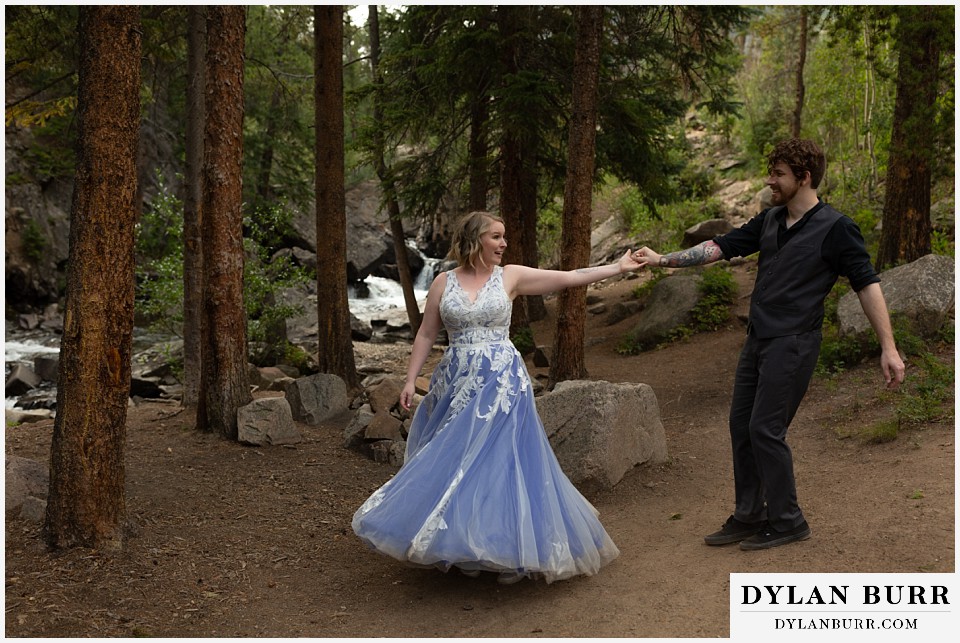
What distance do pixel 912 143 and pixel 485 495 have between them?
856cm

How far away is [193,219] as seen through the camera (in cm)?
1069

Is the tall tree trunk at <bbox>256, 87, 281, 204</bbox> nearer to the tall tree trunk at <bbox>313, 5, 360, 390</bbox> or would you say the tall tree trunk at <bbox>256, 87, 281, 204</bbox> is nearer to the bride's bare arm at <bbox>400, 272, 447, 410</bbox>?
the tall tree trunk at <bbox>313, 5, 360, 390</bbox>

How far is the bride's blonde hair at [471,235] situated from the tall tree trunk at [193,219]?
6.08 meters

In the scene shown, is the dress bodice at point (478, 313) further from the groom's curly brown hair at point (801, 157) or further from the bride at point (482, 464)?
the groom's curly brown hair at point (801, 157)

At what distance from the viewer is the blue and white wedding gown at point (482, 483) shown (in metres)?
4.64

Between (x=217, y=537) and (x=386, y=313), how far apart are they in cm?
1901

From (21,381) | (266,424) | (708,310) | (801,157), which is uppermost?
(801,157)

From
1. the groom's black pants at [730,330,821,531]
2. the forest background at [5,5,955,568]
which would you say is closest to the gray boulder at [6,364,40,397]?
the forest background at [5,5,955,568]

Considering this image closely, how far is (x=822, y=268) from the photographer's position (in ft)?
15.9

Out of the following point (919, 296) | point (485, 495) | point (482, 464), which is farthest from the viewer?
point (919, 296)

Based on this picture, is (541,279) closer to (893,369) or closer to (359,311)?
(893,369)

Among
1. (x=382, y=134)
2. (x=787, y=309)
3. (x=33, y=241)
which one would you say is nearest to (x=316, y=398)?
(x=787, y=309)

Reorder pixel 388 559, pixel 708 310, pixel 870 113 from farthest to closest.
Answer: pixel 870 113 → pixel 708 310 → pixel 388 559

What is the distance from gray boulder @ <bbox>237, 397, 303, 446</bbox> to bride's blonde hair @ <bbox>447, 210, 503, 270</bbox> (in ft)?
13.8
